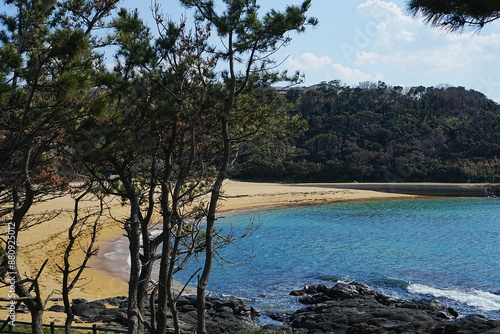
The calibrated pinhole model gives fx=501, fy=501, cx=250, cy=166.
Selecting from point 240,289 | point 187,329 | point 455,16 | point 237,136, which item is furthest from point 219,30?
point 240,289

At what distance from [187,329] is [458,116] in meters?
81.0

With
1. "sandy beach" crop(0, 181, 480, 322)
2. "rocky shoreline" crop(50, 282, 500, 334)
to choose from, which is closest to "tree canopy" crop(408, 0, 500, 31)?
"sandy beach" crop(0, 181, 480, 322)

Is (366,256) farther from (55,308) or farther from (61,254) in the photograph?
(55,308)

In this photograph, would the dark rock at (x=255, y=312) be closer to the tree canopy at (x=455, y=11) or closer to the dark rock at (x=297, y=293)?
the dark rock at (x=297, y=293)

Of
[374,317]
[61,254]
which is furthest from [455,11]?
[61,254]

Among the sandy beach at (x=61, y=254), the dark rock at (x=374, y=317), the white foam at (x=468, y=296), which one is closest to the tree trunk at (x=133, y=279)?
the sandy beach at (x=61, y=254)

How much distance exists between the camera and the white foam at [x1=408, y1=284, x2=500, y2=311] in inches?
621

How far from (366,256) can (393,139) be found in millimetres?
54524

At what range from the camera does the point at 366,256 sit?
24.2 metres

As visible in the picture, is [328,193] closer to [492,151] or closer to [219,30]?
[492,151]

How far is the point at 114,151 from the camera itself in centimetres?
593

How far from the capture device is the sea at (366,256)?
17266 millimetres

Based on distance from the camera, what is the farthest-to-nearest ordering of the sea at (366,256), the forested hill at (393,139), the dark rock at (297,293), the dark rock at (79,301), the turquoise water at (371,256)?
the forested hill at (393,139), the turquoise water at (371,256), the sea at (366,256), the dark rock at (297,293), the dark rock at (79,301)

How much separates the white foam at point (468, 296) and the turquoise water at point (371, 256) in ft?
0.10
